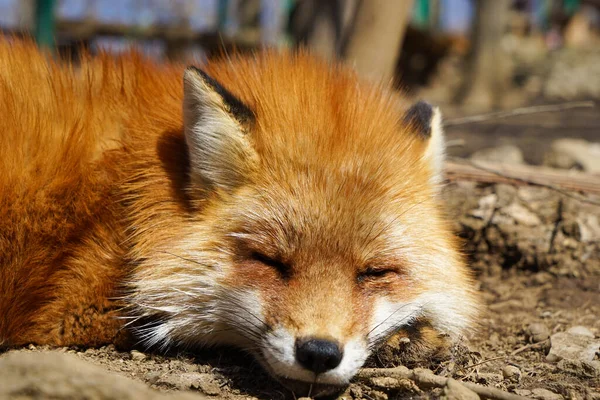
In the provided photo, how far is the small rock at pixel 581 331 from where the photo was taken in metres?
3.38

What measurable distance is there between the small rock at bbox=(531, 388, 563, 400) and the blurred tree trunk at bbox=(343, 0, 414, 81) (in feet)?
10.4

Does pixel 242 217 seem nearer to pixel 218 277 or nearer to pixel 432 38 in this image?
pixel 218 277

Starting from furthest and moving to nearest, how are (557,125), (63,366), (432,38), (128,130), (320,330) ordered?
(432,38) < (557,125) < (128,130) < (320,330) < (63,366)

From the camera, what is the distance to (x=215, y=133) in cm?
281

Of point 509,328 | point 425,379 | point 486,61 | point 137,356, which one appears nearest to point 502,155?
point 509,328

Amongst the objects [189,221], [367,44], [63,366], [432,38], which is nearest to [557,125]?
[367,44]

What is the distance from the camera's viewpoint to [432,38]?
15.6 meters

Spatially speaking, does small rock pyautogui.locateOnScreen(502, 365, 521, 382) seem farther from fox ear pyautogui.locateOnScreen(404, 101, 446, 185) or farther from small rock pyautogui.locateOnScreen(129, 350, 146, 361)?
small rock pyautogui.locateOnScreen(129, 350, 146, 361)

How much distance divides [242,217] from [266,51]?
0.97 m

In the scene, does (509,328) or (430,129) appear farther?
(509,328)

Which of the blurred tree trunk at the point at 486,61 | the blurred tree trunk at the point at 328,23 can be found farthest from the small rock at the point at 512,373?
the blurred tree trunk at the point at 486,61

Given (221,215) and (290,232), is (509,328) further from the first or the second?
(221,215)

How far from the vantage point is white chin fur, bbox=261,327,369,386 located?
2367 millimetres

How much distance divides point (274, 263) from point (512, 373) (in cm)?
116
